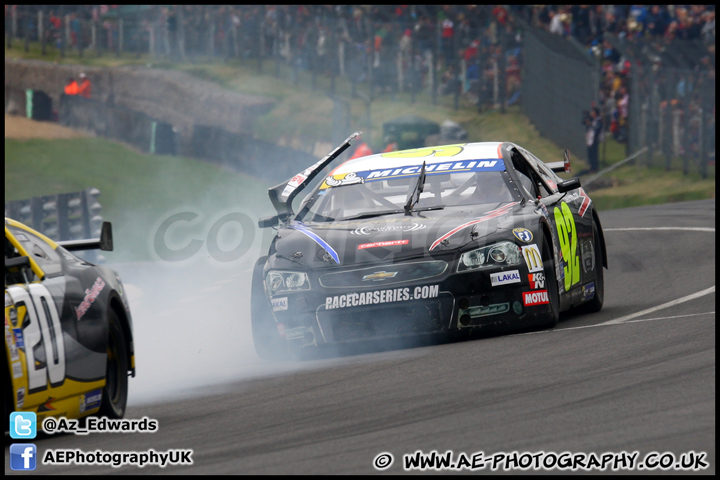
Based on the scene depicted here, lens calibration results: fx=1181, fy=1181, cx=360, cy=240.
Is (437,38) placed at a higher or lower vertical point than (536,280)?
higher

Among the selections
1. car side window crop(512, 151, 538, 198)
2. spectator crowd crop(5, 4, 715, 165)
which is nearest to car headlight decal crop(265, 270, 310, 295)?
car side window crop(512, 151, 538, 198)

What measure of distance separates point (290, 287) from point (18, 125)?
2940 centimetres

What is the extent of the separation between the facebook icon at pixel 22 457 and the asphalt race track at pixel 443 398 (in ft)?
0.24

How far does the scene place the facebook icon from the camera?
15.4 feet

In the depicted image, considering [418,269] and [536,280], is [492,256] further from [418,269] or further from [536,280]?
[418,269]

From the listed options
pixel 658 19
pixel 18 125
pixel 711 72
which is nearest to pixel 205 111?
pixel 18 125

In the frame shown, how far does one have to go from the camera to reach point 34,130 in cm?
3447

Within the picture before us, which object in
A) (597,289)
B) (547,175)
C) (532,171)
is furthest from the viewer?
(547,175)

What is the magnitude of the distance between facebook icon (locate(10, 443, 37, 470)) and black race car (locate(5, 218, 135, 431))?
0.32 meters
